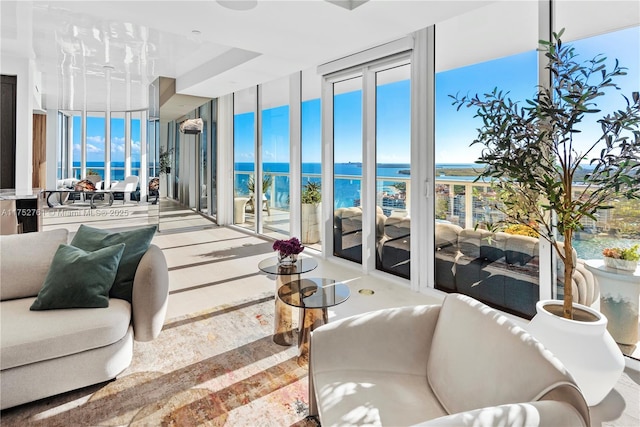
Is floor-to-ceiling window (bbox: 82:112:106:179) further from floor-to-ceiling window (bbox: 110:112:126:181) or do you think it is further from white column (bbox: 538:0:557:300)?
white column (bbox: 538:0:557:300)

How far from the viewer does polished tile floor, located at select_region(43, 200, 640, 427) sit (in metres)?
2.05

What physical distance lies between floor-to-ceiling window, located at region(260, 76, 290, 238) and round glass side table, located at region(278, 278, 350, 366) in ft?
11.2

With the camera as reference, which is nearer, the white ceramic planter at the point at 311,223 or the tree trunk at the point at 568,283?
the tree trunk at the point at 568,283

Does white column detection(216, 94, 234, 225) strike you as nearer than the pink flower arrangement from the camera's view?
No

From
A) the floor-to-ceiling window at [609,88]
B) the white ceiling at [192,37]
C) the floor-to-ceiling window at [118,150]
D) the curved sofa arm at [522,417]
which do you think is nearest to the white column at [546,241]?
the floor-to-ceiling window at [609,88]

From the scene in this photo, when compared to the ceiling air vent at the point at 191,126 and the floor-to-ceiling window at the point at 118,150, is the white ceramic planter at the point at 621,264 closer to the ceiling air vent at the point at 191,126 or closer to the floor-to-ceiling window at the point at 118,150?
the ceiling air vent at the point at 191,126

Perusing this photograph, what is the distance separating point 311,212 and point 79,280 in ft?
11.9

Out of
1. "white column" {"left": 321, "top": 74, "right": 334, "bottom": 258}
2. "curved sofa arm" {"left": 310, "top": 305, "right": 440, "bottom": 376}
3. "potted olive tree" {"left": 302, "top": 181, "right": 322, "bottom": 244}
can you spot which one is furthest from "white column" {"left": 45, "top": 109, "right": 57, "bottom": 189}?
"curved sofa arm" {"left": 310, "top": 305, "right": 440, "bottom": 376}

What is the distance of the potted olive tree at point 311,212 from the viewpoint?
5.32 m

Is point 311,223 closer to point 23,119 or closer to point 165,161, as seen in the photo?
point 165,161

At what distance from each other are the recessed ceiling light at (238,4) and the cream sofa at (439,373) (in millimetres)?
2696

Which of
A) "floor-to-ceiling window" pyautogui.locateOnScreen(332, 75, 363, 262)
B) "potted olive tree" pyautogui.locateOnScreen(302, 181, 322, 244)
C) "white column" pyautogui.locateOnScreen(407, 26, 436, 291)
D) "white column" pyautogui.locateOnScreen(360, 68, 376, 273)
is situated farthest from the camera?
"potted olive tree" pyautogui.locateOnScreen(302, 181, 322, 244)

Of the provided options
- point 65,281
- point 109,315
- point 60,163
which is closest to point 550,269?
point 109,315

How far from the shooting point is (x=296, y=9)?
9.91 ft
